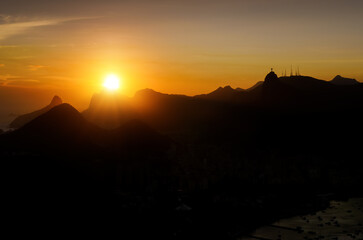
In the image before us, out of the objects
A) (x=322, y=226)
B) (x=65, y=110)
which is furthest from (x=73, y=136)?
(x=322, y=226)

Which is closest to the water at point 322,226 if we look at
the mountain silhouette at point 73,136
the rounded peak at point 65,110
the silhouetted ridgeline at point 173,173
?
the silhouetted ridgeline at point 173,173

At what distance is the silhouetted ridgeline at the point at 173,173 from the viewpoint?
62.3 m

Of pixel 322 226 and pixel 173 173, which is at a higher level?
pixel 173 173

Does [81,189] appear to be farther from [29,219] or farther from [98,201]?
[29,219]

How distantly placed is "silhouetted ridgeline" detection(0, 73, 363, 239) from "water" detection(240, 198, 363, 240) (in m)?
4.29

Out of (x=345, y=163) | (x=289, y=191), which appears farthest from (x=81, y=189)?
(x=345, y=163)

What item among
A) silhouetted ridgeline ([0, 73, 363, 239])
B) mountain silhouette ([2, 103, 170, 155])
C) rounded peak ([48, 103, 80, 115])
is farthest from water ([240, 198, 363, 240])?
rounded peak ([48, 103, 80, 115])

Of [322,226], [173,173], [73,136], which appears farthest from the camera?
[73,136]

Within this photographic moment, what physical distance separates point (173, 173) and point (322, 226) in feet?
193

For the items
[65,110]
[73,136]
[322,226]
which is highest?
[65,110]

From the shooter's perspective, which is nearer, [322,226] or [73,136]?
[322,226]

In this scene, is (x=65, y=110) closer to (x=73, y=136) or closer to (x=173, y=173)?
(x=73, y=136)

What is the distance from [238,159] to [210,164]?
14.3 m

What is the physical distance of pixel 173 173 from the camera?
12675cm
